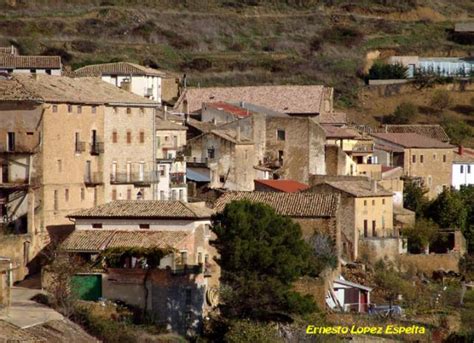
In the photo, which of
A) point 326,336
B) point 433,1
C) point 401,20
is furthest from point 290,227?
point 433,1

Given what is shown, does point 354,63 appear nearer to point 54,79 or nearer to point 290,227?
point 54,79

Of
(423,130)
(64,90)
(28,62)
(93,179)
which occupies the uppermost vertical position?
(28,62)

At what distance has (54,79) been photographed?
209 ft

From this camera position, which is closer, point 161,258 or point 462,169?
point 161,258

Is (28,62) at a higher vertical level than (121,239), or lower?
higher

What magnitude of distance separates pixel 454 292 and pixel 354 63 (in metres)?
42.7

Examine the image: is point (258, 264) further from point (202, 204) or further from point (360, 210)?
point (360, 210)

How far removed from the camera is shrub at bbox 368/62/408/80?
100125mm

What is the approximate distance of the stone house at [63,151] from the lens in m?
58.8

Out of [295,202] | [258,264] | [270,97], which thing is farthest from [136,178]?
[270,97]

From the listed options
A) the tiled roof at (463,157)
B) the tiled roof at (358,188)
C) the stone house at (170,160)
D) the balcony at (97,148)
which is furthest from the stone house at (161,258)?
the tiled roof at (463,157)

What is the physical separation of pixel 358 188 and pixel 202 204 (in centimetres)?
926

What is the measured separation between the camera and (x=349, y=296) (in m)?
59.4

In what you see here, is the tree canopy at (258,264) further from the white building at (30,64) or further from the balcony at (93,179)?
the white building at (30,64)
